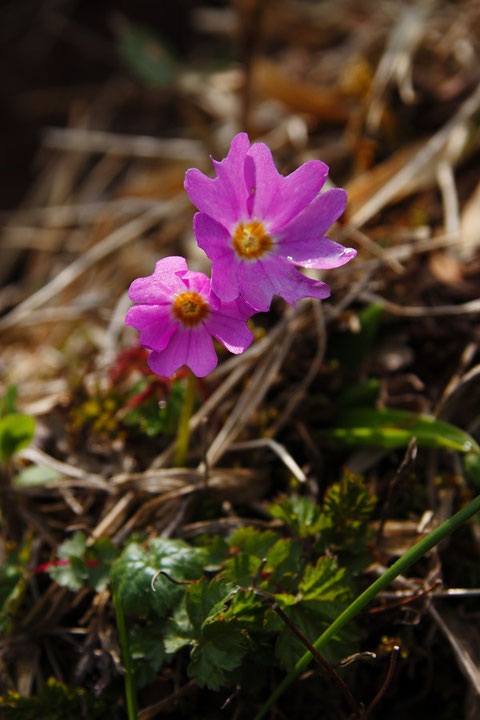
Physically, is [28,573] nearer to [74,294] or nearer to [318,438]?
[318,438]

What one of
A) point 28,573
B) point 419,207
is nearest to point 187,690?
point 28,573

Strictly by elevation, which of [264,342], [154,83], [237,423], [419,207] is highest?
[154,83]

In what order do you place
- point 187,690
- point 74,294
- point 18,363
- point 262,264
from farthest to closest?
point 74,294
point 18,363
point 187,690
point 262,264

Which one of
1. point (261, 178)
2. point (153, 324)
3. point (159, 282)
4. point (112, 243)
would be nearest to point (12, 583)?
point (153, 324)

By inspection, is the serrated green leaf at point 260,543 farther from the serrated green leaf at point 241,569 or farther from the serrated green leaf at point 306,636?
the serrated green leaf at point 306,636

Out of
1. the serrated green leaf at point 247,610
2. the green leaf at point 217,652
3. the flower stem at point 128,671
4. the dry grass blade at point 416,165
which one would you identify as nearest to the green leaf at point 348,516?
the serrated green leaf at point 247,610

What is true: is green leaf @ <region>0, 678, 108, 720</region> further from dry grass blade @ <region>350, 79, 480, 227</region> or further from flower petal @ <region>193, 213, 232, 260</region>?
dry grass blade @ <region>350, 79, 480, 227</region>

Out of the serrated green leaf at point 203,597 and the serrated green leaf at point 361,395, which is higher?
the serrated green leaf at point 361,395

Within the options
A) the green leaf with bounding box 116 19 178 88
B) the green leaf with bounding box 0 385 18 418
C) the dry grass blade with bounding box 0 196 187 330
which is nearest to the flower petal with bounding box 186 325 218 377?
the green leaf with bounding box 0 385 18 418
